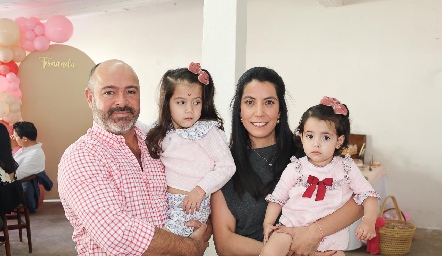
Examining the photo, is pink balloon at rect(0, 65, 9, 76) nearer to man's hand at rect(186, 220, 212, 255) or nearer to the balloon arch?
the balloon arch

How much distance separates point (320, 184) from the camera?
190 centimetres

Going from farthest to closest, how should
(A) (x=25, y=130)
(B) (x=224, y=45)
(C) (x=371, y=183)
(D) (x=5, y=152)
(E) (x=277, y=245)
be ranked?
(A) (x=25, y=130) → (C) (x=371, y=183) → (D) (x=5, y=152) → (B) (x=224, y=45) → (E) (x=277, y=245)

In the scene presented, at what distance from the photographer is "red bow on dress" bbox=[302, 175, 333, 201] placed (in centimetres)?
189

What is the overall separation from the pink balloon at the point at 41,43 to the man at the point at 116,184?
5070 mm

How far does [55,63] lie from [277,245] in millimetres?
5990

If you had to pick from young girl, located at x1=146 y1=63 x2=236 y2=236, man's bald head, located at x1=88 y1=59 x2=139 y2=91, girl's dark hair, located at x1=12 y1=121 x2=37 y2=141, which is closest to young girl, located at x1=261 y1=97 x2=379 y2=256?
young girl, located at x1=146 y1=63 x2=236 y2=236

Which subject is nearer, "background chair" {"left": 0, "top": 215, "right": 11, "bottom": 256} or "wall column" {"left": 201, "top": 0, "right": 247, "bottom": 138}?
"wall column" {"left": 201, "top": 0, "right": 247, "bottom": 138}

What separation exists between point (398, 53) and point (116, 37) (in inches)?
189

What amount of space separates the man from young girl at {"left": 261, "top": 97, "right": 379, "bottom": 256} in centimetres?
40

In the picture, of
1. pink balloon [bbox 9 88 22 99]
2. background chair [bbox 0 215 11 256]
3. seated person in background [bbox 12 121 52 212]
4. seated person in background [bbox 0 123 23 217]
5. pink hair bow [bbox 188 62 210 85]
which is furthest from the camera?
pink balloon [bbox 9 88 22 99]

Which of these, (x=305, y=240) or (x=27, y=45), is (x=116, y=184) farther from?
(x=27, y=45)

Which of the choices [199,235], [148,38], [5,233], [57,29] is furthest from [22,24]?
[199,235]

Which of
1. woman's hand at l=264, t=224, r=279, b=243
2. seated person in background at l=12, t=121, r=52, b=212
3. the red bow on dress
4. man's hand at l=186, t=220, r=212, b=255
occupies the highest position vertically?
the red bow on dress

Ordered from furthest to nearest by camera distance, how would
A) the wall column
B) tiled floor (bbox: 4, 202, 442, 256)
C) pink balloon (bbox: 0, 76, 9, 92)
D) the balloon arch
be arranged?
pink balloon (bbox: 0, 76, 9, 92) → the balloon arch → tiled floor (bbox: 4, 202, 442, 256) → the wall column
